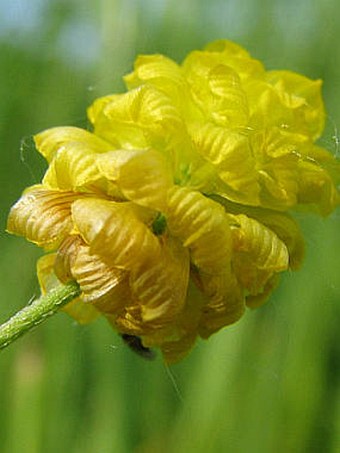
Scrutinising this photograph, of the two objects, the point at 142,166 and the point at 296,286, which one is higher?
the point at 142,166

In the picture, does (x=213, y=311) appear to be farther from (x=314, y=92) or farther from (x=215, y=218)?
(x=314, y=92)

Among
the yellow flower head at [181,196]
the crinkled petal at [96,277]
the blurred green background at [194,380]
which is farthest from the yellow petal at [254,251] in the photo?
the blurred green background at [194,380]

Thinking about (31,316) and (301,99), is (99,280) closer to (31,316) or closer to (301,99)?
(31,316)

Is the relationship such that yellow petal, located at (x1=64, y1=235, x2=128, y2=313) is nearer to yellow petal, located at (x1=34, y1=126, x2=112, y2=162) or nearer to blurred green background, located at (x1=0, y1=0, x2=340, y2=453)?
yellow petal, located at (x1=34, y1=126, x2=112, y2=162)

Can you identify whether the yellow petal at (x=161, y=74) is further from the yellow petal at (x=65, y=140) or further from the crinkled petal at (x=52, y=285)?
the crinkled petal at (x=52, y=285)

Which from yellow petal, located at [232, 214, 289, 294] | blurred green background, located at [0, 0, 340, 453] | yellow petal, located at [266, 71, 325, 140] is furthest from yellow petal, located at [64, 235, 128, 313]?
blurred green background, located at [0, 0, 340, 453]

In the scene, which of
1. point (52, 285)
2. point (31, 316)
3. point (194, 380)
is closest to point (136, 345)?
point (52, 285)

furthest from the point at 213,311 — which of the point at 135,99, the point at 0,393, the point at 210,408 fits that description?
the point at 0,393
